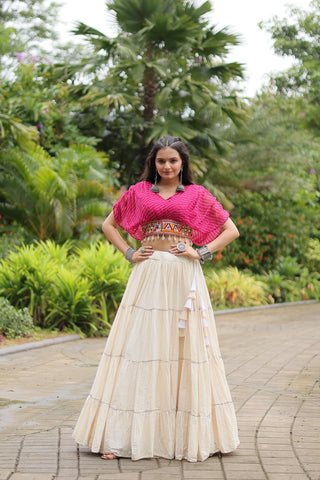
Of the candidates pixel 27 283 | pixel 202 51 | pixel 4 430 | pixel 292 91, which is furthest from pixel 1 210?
pixel 292 91

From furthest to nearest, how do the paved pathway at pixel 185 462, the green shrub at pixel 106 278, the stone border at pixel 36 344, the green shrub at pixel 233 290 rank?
the green shrub at pixel 233 290, the green shrub at pixel 106 278, the stone border at pixel 36 344, the paved pathway at pixel 185 462

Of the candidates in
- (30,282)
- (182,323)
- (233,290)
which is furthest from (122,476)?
(233,290)

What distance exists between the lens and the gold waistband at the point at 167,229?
13.2ft

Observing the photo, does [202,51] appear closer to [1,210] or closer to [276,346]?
[1,210]

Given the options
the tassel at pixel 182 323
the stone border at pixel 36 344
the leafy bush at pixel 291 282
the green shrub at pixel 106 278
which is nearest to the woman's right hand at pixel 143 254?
the tassel at pixel 182 323

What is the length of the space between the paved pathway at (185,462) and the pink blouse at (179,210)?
4.62ft

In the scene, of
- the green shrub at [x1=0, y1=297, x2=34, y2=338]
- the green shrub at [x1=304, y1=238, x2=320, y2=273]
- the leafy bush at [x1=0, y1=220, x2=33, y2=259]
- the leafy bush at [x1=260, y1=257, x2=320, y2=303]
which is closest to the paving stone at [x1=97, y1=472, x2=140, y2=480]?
the green shrub at [x1=0, y1=297, x2=34, y2=338]

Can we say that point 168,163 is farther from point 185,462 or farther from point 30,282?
point 30,282

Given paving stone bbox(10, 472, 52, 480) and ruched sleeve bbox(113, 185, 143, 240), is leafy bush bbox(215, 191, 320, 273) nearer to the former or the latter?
ruched sleeve bbox(113, 185, 143, 240)

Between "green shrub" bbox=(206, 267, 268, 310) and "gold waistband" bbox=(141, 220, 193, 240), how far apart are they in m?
11.3

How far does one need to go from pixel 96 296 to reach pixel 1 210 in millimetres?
4478

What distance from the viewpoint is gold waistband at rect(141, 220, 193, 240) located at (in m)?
4.03

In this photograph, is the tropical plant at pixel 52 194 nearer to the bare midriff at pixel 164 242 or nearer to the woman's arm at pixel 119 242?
the woman's arm at pixel 119 242

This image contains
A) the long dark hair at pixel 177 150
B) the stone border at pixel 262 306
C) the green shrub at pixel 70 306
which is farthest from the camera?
the stone border at pixel 262 306
